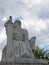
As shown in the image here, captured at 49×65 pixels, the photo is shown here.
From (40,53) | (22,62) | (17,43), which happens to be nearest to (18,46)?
(17,43)

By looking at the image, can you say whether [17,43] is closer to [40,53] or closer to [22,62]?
[22,62]

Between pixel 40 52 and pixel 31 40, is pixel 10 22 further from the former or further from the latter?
pixel 40 52

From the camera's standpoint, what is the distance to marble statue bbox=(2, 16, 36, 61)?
59.1 ft

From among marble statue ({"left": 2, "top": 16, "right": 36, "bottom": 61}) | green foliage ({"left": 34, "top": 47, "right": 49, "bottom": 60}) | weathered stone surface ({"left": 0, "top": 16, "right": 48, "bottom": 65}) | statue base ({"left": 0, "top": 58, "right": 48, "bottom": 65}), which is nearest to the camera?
statue base ({"left": 0, "top": 58, "right": 48, "bottom": 65})

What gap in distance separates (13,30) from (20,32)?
19.4 inches

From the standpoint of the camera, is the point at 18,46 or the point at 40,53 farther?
the point at 40,53

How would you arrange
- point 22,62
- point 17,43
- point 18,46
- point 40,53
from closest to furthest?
1. point 22,62
2. point 18,46
3. point 17,43
4. point 40,53

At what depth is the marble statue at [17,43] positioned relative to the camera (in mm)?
18016

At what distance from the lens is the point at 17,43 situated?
18484mm

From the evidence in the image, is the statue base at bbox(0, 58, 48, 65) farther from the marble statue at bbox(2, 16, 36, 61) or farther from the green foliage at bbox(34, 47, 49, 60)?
the green foliage at bbox(34, 47, 49, 60)

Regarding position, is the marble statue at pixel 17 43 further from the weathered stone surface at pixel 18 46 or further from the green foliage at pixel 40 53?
the green foliage at pixel 40 53

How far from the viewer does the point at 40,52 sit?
41.1 metres

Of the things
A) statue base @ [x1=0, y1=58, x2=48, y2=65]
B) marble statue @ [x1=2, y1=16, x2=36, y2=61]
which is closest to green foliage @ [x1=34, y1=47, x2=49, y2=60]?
marble statue @ [x1=2, y1=16, x2=36, y2=61]

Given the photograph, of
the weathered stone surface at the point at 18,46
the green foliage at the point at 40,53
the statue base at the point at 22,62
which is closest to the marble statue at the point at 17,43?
the weathered stone surface at the point at 18,46
